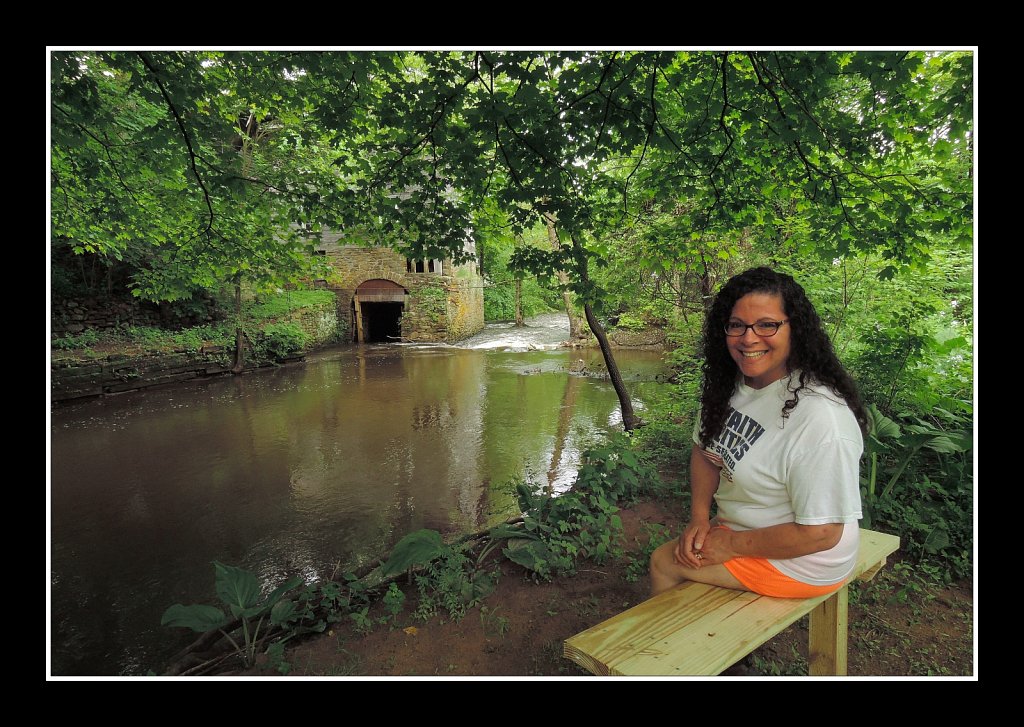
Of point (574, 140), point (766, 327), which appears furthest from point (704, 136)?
point (766, 327)

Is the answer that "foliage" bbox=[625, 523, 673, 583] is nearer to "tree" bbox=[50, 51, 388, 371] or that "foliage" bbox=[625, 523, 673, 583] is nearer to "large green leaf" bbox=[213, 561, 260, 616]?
"large green leaf" bbox=[213, 561, 260, 616]

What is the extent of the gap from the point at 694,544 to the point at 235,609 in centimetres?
250

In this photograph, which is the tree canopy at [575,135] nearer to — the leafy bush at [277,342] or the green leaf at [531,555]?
the green leaf at [531,555]

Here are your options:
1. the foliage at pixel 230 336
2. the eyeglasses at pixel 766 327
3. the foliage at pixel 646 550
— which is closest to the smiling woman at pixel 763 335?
the eyeglasses at pixel 766 327

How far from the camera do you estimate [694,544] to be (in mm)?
1890

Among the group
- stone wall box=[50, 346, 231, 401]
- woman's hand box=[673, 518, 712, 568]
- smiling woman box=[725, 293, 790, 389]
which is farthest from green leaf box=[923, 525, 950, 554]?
stone wall box=[50, 346, 231, 401]

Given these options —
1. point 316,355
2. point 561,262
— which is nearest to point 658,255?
point 561,262

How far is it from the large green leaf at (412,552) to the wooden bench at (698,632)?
1.51 meters

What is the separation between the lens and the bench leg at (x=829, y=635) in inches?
72.7

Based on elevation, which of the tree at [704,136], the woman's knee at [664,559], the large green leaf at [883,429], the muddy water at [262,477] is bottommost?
the muddy water at [262,477]

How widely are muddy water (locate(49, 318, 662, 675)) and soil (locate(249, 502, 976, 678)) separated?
159cm

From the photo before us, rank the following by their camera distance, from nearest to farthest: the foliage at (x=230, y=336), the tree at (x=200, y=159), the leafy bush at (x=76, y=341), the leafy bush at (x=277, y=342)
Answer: the tree at (x=200, y=159), the leafy bush at (x=76, y=341), the foliage at (x=230, y=336), the leafy bush at (x=277, y=342)

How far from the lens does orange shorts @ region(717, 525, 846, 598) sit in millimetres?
1688

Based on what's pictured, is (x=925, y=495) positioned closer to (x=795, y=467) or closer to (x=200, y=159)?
(x=795, y=467)
